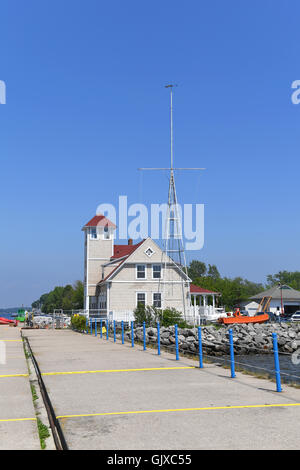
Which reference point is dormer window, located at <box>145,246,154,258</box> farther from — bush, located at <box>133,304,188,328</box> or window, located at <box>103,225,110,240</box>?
bush, located at <box>133,304,188,328</box>

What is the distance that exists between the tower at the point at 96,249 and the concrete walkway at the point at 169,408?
38.9 meters

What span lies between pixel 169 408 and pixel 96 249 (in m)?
46.0

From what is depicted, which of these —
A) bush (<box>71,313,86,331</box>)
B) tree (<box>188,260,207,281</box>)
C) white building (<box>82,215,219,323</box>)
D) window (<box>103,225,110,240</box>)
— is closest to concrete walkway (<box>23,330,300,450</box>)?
bush (<box>71,313,86,331</box>)

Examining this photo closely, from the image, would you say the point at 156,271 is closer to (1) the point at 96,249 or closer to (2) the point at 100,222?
(1) the point at 96,249

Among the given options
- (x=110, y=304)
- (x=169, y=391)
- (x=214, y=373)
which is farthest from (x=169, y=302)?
(x=169, y=391)

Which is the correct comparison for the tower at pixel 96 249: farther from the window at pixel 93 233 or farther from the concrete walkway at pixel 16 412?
the concrete walkway at pixel 16 412

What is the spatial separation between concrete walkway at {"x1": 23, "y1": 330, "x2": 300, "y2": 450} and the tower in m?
38.9

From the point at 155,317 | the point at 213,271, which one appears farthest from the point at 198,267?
the point at 155,317

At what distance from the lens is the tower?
176 feet

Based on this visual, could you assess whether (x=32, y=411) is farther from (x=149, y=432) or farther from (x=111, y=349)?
(x=111, y=349)

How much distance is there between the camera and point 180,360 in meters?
17.3

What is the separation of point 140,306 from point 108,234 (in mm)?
17014

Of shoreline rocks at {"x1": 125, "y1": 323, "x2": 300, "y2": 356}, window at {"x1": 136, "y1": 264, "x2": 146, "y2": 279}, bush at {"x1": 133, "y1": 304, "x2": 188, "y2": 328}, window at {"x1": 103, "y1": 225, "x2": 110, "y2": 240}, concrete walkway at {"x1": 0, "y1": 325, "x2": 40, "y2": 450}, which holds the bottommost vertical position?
shoreline rocks at {"x1": 125, "y1": 323, "x2": 300, "y2": 356}
